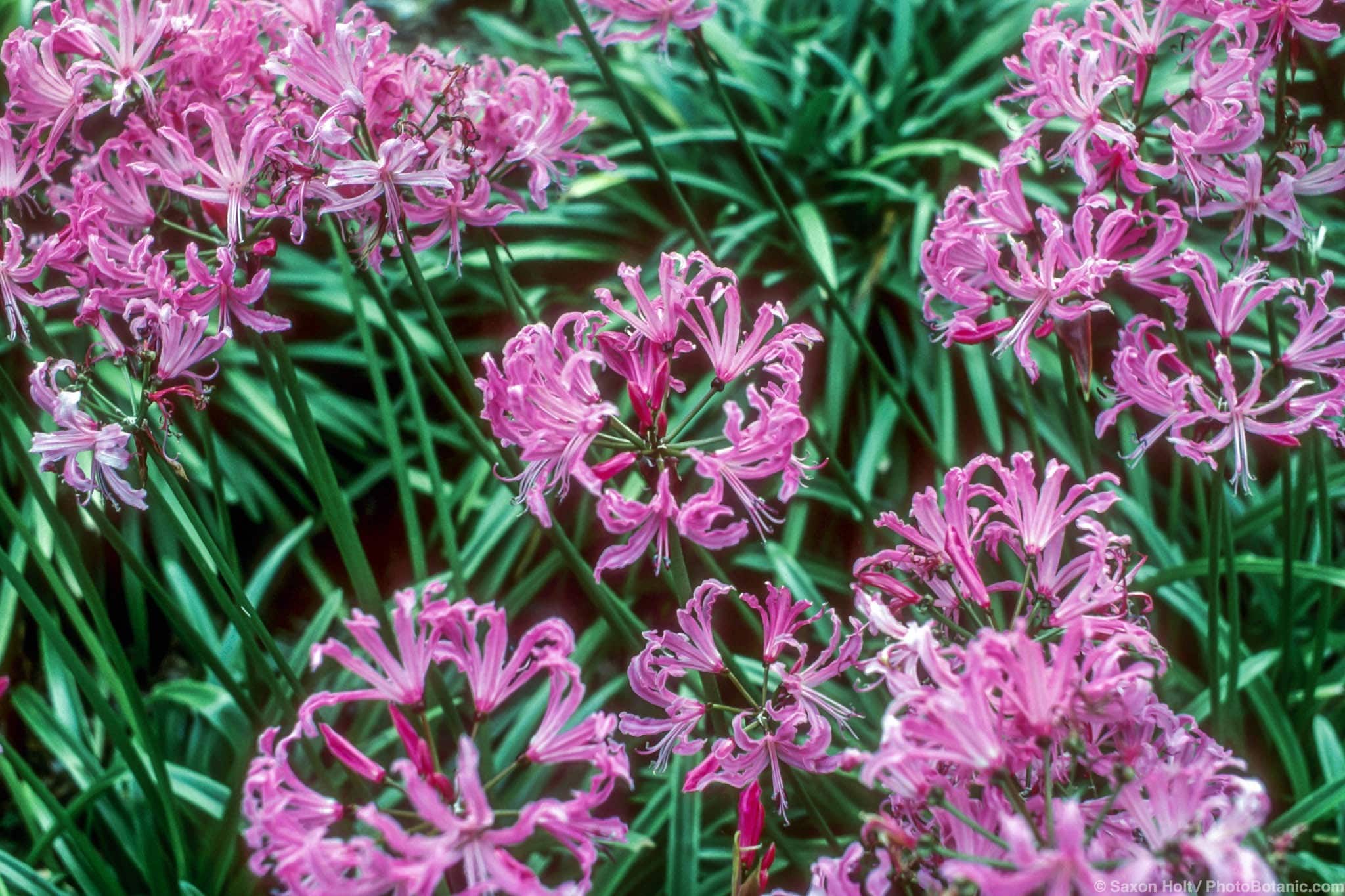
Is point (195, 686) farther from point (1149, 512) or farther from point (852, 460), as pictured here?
point (1149, 512)

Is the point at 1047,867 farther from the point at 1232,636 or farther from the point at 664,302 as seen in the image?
the point at 1232,636

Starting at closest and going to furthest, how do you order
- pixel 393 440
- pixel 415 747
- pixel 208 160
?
pixel 415 747 < pixel 208 160 < pixel 393 440

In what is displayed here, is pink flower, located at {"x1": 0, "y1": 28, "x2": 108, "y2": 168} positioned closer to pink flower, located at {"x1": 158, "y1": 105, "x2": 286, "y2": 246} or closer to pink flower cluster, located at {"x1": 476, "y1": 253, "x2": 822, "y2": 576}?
pink flower, located at {"x1": 158, "y1": 105, "x2": 286, "y2": 246}

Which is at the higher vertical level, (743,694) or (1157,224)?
(1157,224)

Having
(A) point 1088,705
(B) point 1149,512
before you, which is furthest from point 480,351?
(A) point 1088,705

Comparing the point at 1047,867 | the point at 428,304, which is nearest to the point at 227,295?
the point at 428,304

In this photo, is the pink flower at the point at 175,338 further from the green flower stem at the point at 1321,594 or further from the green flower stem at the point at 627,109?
the green flower stem at the point at 1321,594
